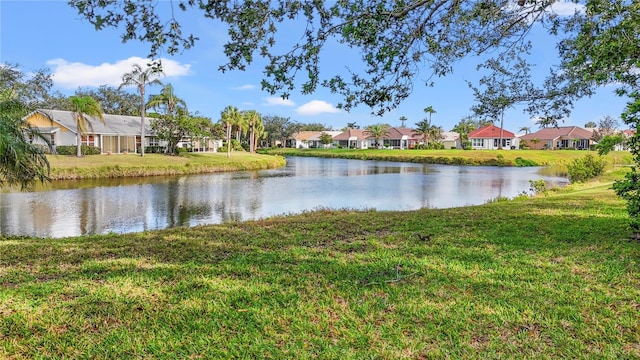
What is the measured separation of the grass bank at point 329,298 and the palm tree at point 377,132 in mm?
80038

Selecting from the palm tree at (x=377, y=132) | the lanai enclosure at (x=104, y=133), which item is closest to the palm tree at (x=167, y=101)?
the lanai enclosure at (x=104, y=133)

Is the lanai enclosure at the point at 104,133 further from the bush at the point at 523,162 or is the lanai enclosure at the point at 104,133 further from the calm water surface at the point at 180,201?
the bush at the point at 523,162

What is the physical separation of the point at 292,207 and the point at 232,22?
12039mm

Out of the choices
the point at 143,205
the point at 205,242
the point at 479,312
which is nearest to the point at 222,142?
the point at 143,205

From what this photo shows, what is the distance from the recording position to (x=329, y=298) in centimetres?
400

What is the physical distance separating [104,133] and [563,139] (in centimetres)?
7424

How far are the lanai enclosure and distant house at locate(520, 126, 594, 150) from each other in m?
62.9

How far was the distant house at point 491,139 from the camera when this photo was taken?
74.8 meters

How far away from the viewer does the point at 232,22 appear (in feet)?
18.9

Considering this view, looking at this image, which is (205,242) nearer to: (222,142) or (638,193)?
(638,193)

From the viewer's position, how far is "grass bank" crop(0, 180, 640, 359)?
10.4 ft

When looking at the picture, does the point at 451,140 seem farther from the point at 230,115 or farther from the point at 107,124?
the point at 107,124

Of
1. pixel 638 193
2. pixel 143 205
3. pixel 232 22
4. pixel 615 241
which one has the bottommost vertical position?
pixel 143 205

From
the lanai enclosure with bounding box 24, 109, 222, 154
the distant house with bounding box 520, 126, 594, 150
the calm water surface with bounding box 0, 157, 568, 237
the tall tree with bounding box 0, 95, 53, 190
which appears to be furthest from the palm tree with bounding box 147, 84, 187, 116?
the distant house with bounding box 520, 126, 594, 150
